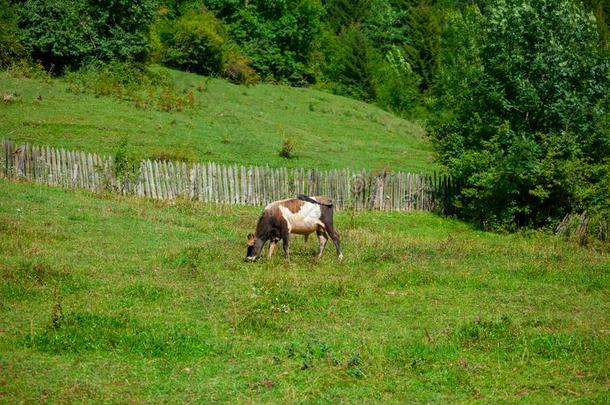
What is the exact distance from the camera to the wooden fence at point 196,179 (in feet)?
77.9

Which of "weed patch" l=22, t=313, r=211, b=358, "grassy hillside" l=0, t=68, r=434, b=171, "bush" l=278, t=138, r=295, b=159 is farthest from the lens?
"bush" l=278, t=138, r=295, b=159

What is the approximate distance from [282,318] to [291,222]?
4847 mm

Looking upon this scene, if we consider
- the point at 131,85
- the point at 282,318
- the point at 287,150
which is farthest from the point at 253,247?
the point at 131,85

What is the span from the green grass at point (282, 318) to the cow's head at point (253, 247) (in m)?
0.22

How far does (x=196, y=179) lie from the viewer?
24312 millimetres

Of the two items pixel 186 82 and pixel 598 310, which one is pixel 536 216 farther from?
pixel 186 82

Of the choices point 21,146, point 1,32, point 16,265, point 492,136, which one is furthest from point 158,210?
point 1,32

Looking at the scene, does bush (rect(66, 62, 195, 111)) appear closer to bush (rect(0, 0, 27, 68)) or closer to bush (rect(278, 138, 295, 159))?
bush (rect(0, 0, 27, 68))

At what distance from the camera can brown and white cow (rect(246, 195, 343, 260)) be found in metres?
16.3

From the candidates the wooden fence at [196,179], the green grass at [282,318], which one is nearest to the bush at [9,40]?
the wooden fence at [196,179]

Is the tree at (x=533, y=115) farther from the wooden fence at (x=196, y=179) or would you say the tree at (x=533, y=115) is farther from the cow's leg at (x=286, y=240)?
the cow's leg at (x=286, y=240)

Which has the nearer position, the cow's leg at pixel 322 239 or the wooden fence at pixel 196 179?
the cow's leg at pixel 322 239

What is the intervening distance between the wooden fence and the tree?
3.12 m

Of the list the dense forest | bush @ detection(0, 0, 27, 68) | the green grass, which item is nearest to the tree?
the dense forest
